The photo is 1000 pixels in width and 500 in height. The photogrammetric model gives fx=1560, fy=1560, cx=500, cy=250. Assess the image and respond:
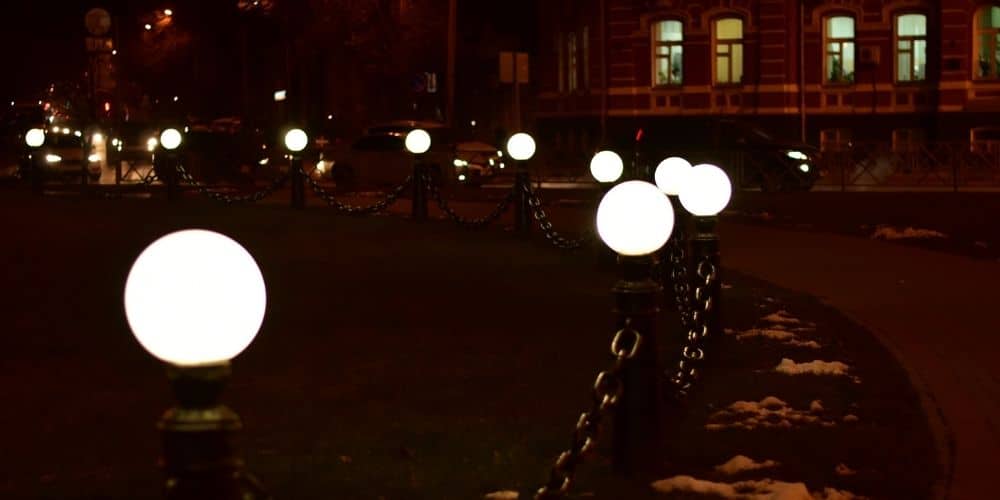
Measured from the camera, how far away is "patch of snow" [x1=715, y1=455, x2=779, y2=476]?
7.07m

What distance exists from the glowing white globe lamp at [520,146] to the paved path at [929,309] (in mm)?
2721

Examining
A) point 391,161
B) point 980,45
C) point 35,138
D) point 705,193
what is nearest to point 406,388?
point 705,193

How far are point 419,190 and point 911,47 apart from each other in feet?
88.0

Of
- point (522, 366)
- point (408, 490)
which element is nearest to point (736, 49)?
point (522, 366)

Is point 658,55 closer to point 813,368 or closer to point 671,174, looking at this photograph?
point 671,174

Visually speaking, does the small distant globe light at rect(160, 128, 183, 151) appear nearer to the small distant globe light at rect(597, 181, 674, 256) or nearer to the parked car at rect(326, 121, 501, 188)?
the parked car at rect(326, 121, 501, 188)

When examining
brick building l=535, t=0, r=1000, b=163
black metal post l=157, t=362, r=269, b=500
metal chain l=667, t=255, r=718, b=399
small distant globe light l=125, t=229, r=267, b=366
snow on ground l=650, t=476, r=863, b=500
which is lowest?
snow on ground l=650, t=476, r=863, b=500

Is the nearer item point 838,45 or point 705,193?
point 705,193

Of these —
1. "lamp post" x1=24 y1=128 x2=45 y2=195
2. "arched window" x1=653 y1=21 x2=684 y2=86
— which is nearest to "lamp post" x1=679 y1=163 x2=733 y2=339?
"lamp post" x1=24 y1=128 x2=45 y2=195

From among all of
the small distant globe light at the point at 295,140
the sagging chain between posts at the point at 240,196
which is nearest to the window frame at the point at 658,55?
the sagging chain between posts at the point at 240,196

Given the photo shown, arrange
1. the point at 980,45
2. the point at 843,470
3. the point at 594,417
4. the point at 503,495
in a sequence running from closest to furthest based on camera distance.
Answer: the point at 594,417 < the point at 503,495 < the point at 843,470 < the point at 980,45

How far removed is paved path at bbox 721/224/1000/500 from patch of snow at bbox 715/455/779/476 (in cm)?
78

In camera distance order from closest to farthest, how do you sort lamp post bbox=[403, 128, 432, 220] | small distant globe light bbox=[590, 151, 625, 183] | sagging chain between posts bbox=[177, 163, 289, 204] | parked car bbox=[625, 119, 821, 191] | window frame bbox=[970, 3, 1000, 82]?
small distant globe light bbox=[590, 151, 625, 183] < lamp post bbox=[403, 128, 432, 220] < sagging chain between posts bbox=[177, 163, 289, 204] < parked car bbox=[625, 119, 821, 191] < window frame bbox=[970, 3, 1000, 82]

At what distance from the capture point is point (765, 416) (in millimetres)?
8242
